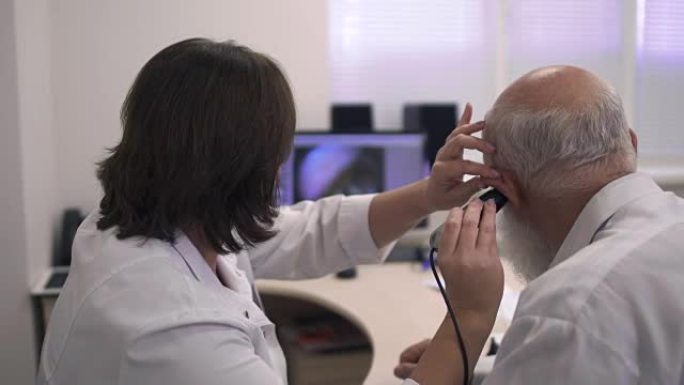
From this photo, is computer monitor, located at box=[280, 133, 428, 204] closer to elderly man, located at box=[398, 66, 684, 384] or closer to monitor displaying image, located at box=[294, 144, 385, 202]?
monitor displaying image, located at box=[294, 144, 385, 202]

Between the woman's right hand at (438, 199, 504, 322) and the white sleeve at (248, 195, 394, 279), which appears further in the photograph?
the white sleeve at (248, 195, 394, 279)

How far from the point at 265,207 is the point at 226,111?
0.58 feet

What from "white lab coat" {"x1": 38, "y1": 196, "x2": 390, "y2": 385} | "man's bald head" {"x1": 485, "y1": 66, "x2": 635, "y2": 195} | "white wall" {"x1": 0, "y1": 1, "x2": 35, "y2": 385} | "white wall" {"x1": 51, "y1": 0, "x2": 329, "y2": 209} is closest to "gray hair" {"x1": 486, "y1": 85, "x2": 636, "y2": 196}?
"man's bald head" {"x1": 485, "y1": 66, "x2": 635, "y2": 195}

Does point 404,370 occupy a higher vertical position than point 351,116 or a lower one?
lower

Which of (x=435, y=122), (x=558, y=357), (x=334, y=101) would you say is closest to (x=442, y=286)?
(x=558, y=357)

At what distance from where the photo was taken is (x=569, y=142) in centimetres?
102

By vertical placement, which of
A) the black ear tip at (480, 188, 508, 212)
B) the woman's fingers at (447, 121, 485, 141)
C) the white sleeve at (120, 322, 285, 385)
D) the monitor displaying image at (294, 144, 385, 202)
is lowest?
the monitor displaying image at (294, 144, 385, 202)

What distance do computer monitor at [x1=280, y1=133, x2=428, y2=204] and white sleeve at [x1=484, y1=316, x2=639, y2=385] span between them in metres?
1.84

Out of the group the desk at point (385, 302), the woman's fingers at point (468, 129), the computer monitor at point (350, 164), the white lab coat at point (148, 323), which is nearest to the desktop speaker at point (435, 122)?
the computer monitor at point (350, 164)

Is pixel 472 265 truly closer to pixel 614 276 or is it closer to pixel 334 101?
pixel 614 276

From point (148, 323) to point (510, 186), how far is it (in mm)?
593

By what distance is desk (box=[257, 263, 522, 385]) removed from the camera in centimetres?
175

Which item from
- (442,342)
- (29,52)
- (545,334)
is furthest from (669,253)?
(29,52)

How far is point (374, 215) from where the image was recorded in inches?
63.2
